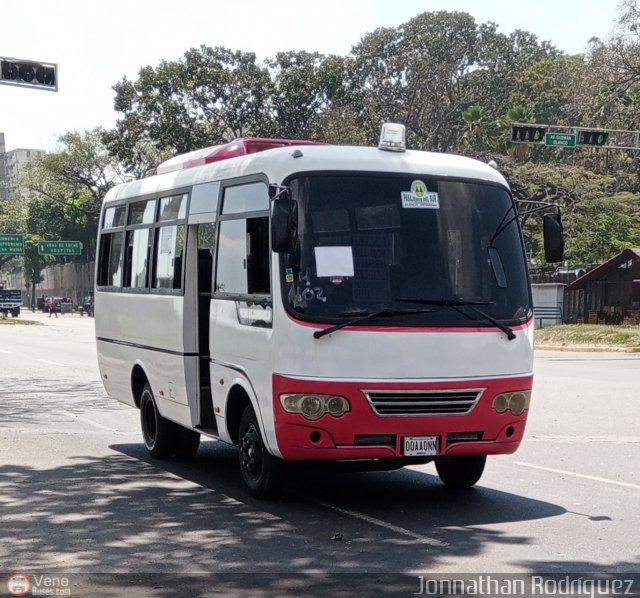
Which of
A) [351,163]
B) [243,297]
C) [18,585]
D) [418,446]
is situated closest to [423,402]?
[418,446]

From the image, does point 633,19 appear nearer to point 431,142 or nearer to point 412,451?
point 431,142

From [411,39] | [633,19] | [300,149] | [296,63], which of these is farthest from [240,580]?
[411,39]

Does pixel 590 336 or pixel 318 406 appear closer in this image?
pixel 318 406

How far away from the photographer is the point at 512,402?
900cm

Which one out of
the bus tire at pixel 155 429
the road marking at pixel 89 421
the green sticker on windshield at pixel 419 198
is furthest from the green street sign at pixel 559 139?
the green sticker on windshield at pixel 419 198

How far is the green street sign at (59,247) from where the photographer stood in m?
92.4

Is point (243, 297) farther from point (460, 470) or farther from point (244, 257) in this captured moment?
point (460, 470)

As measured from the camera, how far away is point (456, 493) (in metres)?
9.73

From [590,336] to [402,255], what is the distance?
101 ft

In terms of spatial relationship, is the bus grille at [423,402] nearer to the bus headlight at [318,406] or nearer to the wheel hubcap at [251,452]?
the bus headlight at [318,406]

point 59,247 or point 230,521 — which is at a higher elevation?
point 59,247

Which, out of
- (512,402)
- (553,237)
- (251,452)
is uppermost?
(553,237)

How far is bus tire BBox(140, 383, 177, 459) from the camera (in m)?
11.7

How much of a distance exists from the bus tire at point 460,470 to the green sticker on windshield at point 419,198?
214cm
